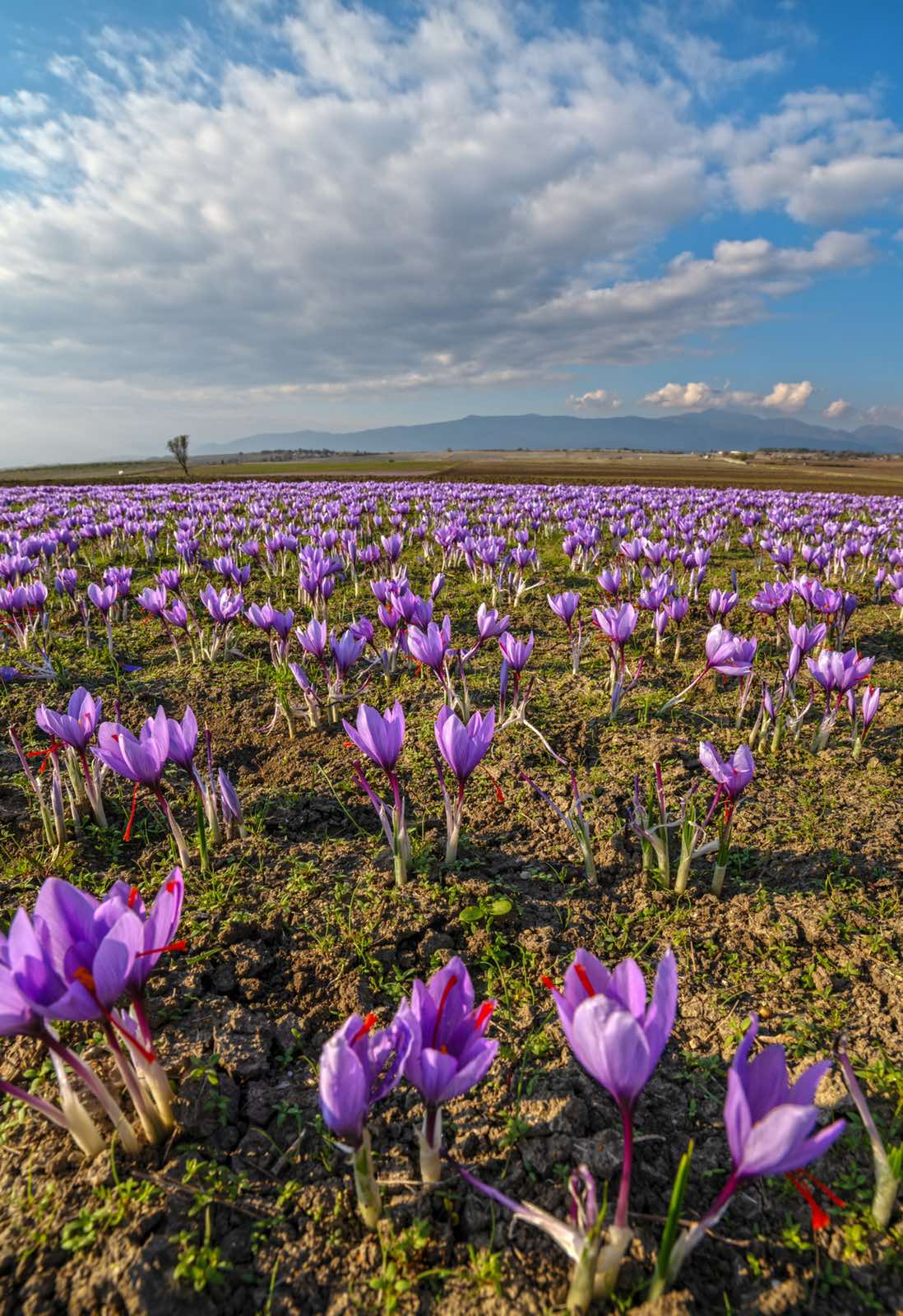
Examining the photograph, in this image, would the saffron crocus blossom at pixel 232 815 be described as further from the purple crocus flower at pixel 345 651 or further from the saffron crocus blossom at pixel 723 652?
the saffron crocus blossom at pixel 723 652

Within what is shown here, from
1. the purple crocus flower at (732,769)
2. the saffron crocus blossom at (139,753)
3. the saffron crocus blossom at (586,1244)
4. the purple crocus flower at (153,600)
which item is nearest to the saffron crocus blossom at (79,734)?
the saffron crocus blossom at (139,753)

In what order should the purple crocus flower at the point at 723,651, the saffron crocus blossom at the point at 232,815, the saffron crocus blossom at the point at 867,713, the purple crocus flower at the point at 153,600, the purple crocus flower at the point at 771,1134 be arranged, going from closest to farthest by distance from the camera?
the purple crocus flower at the point at 771,1134 → the saffron crocus blossom at the point at 232,815 → the purple crocus flower at the point at 723,651 → the saffron crocus blossom at the point at 867,713 → the purple crocus flower at the point at 153,600

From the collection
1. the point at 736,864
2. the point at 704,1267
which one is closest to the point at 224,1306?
the point at 704,1267

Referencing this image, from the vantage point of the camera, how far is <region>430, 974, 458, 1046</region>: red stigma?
1.48 m

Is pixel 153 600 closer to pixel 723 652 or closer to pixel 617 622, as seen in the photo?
pixel 617 622

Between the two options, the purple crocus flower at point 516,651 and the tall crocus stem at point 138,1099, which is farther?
the purple crocus flower at point 516,651

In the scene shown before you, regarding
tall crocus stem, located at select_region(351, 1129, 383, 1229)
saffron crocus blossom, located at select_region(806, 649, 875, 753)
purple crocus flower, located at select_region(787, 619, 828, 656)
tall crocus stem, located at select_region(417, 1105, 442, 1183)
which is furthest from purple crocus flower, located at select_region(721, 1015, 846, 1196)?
purple crocus flower, located at select_region(787, 619, 828, 656)

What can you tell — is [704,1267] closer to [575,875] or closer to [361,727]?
[575,875]

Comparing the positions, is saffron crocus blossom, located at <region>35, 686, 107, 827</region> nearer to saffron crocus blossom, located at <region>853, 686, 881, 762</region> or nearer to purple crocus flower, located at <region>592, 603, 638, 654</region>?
purple crocus flower, located at <region>592, 603, 638, 654</region>

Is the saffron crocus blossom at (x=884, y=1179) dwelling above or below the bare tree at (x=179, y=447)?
below

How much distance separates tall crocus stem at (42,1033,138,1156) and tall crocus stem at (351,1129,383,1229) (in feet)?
2.09

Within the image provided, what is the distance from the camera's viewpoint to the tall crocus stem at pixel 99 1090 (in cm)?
140

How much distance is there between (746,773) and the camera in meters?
2.50

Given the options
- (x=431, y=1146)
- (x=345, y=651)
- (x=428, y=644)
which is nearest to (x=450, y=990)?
(x=431, y=1146)
